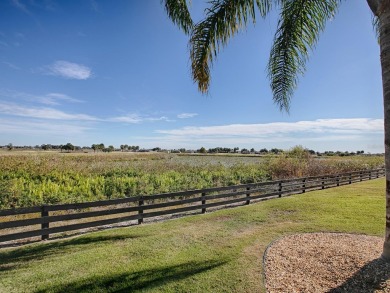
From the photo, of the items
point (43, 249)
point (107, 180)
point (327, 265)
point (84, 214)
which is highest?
point (107, 180)

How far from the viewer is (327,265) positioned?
482 cm

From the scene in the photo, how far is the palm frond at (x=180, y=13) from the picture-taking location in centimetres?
620

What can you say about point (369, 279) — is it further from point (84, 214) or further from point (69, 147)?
point (69, 147)

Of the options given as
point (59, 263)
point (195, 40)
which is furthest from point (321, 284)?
point (195, 40)

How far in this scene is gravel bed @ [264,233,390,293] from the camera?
4121 millimetres

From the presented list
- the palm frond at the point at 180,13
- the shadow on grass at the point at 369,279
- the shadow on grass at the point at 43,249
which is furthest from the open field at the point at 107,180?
the shadow on grass at the point at 369,279

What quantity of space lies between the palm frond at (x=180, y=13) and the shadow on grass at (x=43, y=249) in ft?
19.6

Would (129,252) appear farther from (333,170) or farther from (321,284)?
(333,170)

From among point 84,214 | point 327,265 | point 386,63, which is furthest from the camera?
point 84,214

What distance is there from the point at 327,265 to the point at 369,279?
785 mm

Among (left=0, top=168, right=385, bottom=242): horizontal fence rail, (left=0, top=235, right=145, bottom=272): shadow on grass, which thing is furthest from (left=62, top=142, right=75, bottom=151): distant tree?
(left=0, top=235, right=145, bottom=272): shadow on grass

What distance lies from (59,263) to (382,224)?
9188mm

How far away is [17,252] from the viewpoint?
650 cm

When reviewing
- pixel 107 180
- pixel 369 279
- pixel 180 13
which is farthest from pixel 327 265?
pixel 107 180
